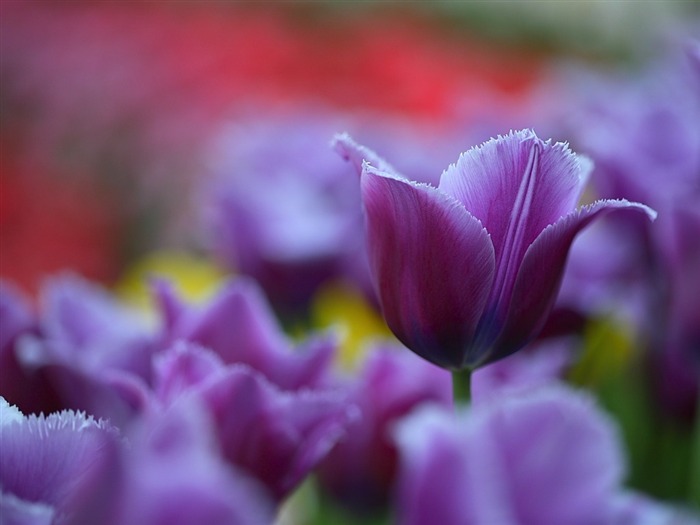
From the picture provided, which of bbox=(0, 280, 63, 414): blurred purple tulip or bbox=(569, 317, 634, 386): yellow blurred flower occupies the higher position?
bbox=(569, 317, 634, 386): yellow blurred flower

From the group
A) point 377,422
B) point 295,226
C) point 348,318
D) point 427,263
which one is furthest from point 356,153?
point 348,318

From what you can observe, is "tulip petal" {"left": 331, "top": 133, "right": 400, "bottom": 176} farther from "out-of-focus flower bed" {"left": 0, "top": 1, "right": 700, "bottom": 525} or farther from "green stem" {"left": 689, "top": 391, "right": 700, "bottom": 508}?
"green stem" {"left": 689, "top": 391, "right": 700, "bottom": 508}

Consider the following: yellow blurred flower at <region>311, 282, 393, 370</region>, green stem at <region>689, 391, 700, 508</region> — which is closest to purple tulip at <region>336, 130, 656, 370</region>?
green stem at <region>689, 391, 700, 508</region>

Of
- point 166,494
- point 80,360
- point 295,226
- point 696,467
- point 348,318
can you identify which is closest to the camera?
point 166,494

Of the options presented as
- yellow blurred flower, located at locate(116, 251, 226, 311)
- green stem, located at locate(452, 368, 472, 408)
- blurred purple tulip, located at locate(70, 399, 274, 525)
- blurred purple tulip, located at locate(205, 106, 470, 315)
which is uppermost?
yellow blurred flower, located at locate(116, 251, 226, 311)

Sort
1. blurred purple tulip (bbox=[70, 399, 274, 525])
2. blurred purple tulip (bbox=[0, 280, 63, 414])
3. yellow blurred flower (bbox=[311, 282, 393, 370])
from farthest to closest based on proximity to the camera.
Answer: yellow blurred flower (bbox=[311, 282, 393, 370]) → blurred purple tulip (bbox=[0, 280, 63, 414]) → blurred purple tulip (bbox=[70, 399, 274, 525])

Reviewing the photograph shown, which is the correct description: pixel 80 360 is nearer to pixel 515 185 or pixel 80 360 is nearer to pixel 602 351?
pixel 515 185

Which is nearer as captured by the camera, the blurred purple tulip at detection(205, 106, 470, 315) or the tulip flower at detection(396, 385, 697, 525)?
the tulip flower at detection(396, 385, 697, 525)

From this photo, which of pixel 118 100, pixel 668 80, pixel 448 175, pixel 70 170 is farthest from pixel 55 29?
pixel 448 175
